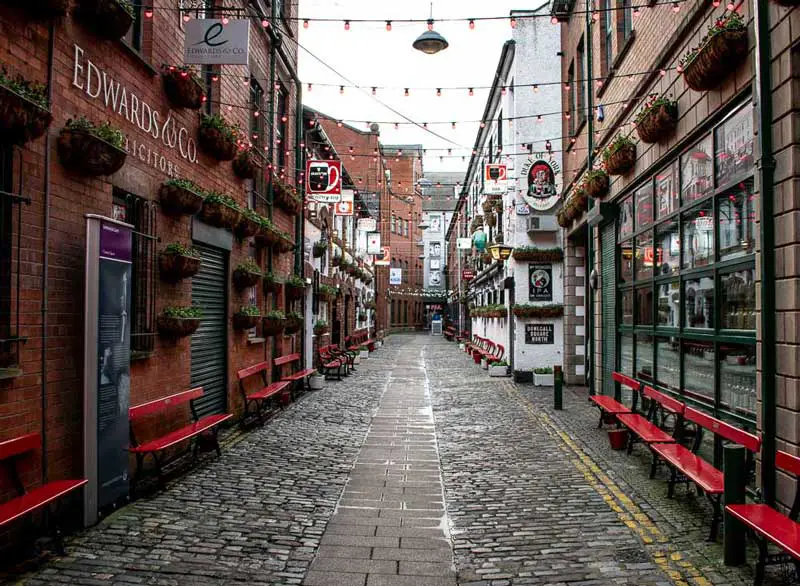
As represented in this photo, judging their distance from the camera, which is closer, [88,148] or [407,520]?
[88,148]

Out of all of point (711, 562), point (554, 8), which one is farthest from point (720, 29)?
point (554, 8)

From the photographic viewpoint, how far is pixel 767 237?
18.2 ft

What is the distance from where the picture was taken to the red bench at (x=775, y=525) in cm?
412

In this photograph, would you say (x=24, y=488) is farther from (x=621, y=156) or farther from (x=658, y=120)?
(x=621, y=156)

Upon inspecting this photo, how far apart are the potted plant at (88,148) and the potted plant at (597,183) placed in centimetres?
863

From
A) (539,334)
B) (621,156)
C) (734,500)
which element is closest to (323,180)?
(539,334)

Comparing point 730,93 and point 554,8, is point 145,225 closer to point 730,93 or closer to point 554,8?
point 730,93

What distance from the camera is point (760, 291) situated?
565 cm

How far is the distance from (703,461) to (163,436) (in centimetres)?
618

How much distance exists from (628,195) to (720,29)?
17.0 ft

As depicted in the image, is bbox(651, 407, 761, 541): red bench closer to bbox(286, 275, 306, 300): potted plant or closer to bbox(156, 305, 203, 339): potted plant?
bbox(156, 305, 203, 339): potted plant

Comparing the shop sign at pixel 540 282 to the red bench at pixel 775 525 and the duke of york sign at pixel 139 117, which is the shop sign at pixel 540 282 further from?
the red bench at pixel 775 525

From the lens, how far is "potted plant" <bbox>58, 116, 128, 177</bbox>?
18.9 ft

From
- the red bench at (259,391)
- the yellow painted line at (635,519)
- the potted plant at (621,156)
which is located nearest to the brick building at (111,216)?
the red bench at (259,391)
